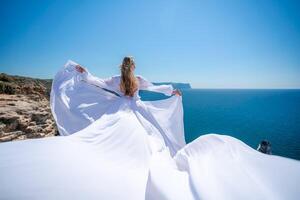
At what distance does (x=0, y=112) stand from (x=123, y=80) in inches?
134

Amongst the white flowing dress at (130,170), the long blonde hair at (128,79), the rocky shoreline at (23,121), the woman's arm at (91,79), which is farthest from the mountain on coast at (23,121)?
the white flowing dress at (130,170)

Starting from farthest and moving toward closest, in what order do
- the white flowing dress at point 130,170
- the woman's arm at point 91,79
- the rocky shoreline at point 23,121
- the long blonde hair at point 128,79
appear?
the rocky shoreline at point 23,121
the woman's arm at point 91,79
the long blonde hair at point 128,79
the white flowing dress at point 130,170

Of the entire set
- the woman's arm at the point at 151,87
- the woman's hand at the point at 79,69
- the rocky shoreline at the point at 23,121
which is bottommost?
the rocky shoreline at the point at 23,121

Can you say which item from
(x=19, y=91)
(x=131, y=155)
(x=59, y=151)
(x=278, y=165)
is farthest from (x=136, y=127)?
(x=19, y=91)

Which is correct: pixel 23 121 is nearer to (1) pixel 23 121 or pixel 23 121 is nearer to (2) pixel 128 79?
(1) pixel 23 121

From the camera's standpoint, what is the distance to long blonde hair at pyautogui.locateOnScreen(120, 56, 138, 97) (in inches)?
150

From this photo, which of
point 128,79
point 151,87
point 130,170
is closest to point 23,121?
point 128,79

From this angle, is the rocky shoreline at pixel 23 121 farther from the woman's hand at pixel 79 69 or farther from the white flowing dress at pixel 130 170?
the white flowing dress at pixel 130 170

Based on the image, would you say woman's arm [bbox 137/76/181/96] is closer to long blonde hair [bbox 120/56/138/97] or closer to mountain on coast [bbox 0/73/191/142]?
long blonde hair [bbox 120/56/138/97]

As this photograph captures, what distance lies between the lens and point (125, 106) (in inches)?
135

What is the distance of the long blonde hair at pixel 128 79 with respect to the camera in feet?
12.5

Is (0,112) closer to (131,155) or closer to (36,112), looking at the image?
(36,112)

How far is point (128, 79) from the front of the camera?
3.81m

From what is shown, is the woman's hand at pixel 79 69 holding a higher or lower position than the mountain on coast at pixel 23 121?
higher
